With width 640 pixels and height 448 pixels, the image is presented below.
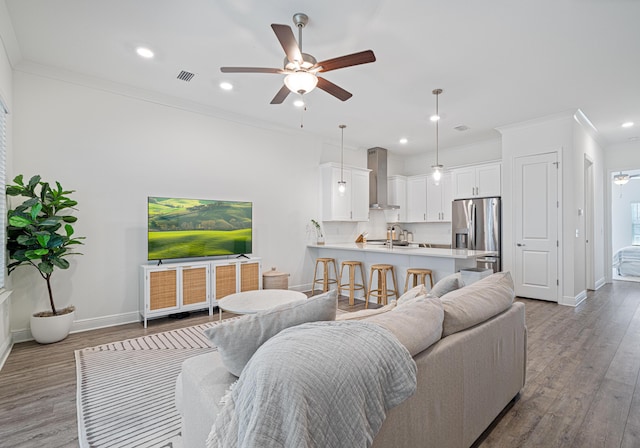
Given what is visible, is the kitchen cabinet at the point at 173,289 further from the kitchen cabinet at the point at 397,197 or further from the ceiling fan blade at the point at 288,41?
the kitchen cabinet at the point at 397,197

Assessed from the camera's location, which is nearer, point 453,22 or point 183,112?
point 453,22

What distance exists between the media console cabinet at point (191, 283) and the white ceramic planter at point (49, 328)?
758 mm

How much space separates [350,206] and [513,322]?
14.5 ft

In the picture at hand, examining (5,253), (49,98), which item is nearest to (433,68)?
(49,98)

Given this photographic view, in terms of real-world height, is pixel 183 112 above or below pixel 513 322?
above

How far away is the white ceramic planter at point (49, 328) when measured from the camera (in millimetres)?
3281

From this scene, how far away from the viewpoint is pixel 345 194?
627cm

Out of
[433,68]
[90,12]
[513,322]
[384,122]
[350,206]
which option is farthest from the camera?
[350,206]

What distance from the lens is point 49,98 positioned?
3.58 metres

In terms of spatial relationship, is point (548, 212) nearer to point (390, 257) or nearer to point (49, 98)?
point (390, 257)

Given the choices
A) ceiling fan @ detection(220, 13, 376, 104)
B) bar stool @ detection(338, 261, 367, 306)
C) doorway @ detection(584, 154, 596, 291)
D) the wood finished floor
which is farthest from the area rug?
doorway @ detection(584, 154, 596, 291)

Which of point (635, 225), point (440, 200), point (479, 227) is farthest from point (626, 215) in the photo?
point (479, 227)

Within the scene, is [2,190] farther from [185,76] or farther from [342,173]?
[342,173]

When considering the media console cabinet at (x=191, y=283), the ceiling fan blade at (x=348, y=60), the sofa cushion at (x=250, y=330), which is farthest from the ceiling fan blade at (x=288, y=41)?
the media console cabinet at (x=191, y=283)
